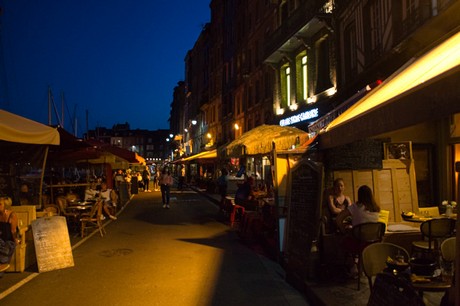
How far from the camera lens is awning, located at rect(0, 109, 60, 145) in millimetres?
7502

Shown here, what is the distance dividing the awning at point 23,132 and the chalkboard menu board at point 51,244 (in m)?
1.63

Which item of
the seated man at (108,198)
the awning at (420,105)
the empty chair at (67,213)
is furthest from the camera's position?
the seated man at (108,198)

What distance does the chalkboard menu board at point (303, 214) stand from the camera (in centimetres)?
673

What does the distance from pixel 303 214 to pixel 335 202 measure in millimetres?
1254

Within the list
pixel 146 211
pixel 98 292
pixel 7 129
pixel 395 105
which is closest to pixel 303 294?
pixel 98 292

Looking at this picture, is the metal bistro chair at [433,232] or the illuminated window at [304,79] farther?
the illuminated window at [304,79]

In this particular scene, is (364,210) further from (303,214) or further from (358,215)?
(303,214)

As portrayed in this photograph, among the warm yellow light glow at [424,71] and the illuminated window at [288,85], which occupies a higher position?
the illuminated window at [288,85]

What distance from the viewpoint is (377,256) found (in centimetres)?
481

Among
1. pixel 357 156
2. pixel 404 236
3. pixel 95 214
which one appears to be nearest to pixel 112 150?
pixel 95 214

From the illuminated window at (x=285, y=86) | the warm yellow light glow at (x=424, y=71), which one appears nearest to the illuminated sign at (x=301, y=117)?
the illuminated window at (x=285, y=86)

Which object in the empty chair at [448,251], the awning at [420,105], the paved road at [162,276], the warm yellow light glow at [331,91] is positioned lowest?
the paved road at [162,276]

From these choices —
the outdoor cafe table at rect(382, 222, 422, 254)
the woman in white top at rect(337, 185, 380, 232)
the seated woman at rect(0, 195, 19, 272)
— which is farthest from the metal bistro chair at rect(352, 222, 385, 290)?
the seated woman at rect(0, 195, 19, 272)

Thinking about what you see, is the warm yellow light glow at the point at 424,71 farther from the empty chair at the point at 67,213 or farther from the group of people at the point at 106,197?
the group of people at the point at 106,197
